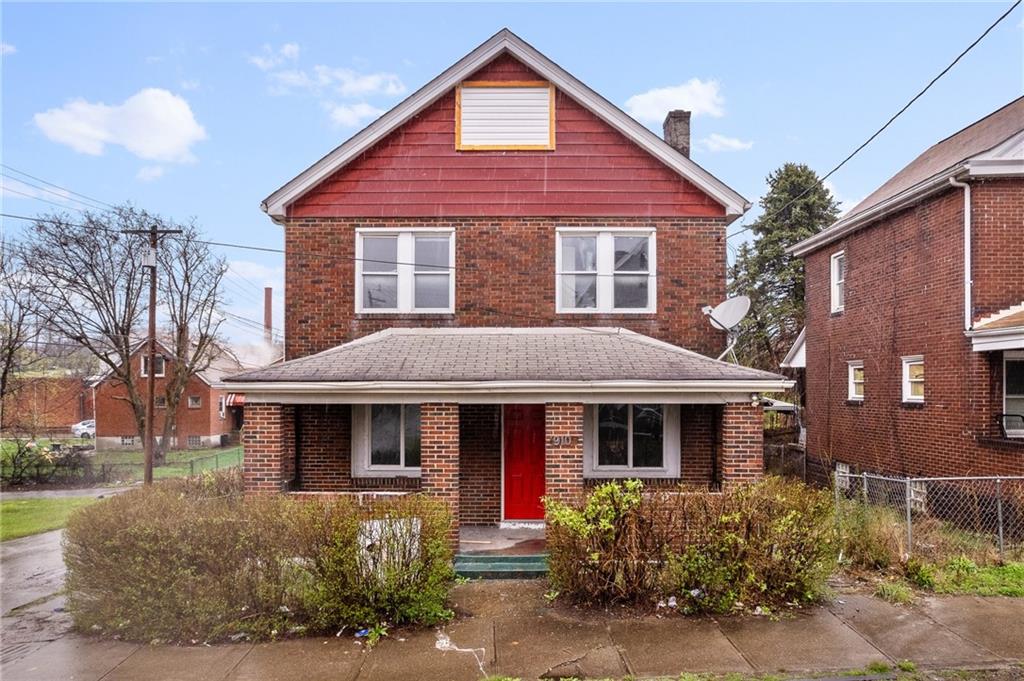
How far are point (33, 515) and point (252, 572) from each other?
12.9 m

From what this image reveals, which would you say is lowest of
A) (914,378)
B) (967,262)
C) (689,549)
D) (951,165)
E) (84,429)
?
(84,429)

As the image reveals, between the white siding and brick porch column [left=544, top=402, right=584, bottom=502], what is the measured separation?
541 cm

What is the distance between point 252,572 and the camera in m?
6.37

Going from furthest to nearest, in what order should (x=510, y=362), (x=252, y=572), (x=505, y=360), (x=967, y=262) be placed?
(x=967, y=262) → (x=505, y=360) → (x=510, y=362) → (x=252, y=572)

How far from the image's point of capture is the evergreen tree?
97.9 feet

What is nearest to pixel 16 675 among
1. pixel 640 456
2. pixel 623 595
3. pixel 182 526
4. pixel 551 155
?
pixel 182 526

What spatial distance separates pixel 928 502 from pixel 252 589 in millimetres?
11909

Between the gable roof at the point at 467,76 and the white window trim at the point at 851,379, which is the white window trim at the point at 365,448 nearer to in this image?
the gable roof at the point at 467,76

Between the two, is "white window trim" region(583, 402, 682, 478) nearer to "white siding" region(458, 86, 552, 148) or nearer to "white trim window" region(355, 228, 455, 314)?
"white trim window" region(355, 228, 455, 314)

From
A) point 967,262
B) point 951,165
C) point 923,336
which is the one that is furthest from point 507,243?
point 951,165

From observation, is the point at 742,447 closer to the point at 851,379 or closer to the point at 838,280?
the point at 851,379

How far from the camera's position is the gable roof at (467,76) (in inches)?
438

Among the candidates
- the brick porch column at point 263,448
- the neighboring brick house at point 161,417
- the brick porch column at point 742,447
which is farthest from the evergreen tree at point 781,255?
the neighboring brick house at point 161,417

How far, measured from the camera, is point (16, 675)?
565 cm
